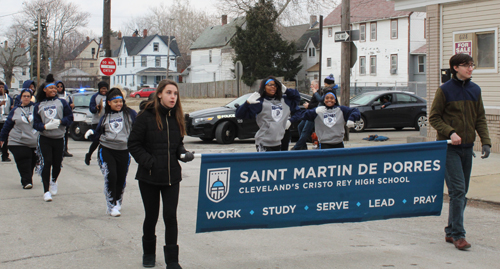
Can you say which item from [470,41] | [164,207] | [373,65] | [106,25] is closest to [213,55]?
[373,65]

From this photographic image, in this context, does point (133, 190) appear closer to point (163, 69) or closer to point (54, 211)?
point (54, 211)

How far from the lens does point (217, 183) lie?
4.75 metres

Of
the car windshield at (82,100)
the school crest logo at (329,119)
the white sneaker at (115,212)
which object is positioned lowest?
the white sneaker at (115,212)

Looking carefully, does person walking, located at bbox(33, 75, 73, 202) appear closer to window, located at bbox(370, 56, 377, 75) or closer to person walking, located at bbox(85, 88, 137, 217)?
person walking, located at bbox(85, 88, 137, 217)

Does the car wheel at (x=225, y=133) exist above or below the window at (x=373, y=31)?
below

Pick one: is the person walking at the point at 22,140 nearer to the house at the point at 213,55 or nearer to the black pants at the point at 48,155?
the black pants at the point at 48,155

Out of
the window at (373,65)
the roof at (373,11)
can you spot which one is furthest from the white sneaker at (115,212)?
the window at (373,65)

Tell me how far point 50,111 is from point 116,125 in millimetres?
1697

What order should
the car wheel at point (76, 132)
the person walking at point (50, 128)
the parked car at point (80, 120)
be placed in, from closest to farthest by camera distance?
the person walking at point (50, 128) → the parked car at point (80, 120) → the car wheel at point (76, 132)

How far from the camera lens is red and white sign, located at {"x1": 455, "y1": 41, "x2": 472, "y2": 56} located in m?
13.2

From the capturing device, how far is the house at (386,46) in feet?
154

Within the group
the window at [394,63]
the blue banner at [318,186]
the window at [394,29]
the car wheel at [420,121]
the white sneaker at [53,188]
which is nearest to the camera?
the blue banner at [318,186]

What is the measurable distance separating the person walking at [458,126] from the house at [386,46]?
131ft

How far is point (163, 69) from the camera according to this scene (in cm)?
7925
